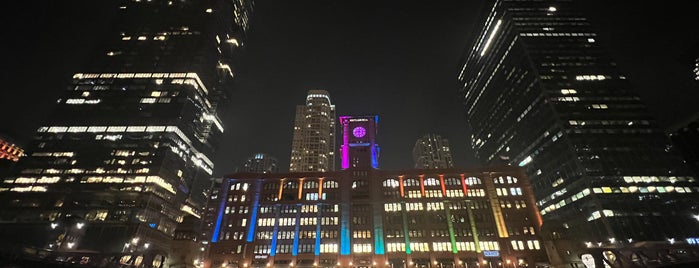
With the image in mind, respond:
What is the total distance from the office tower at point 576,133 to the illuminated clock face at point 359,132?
186 ft

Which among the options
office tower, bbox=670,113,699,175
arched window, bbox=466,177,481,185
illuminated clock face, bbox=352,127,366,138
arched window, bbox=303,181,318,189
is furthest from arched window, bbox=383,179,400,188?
office tower, bbox=670,113,699,175

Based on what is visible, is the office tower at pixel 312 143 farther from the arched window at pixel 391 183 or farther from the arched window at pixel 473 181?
the arched window at pixel 473 181

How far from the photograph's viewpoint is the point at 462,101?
572 feet

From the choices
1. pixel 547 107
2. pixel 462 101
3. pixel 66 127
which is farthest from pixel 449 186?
pixel 66 127

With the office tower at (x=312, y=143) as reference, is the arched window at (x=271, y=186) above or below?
below

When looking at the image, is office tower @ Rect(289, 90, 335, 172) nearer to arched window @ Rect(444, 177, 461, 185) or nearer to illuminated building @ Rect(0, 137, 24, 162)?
arched window @ Rect(444, 177, 461, 185)

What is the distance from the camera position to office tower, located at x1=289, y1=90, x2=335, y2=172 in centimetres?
17638

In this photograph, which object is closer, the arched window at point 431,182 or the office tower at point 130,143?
the office tower at point 130,143

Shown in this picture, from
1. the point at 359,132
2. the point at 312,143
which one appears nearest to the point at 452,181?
the point at 359,132

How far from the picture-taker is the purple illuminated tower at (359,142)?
90.7 metres

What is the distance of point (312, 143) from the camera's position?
183250 millimetres

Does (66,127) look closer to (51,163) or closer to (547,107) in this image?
(51,163)

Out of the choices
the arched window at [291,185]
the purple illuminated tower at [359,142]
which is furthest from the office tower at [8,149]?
the purple illuminated tower at [359,142]

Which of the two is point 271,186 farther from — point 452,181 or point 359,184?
point 452,181
